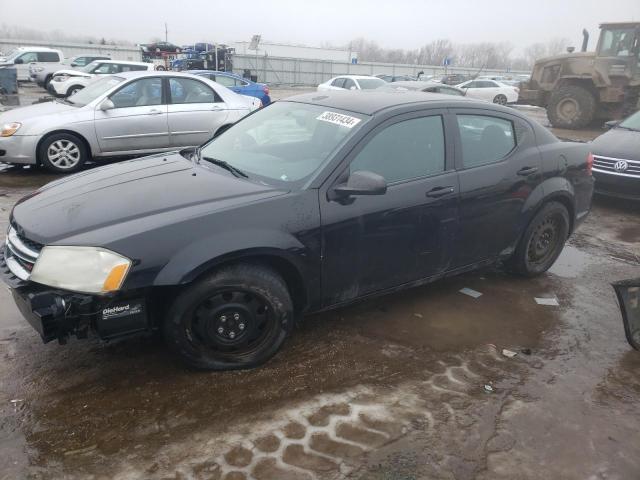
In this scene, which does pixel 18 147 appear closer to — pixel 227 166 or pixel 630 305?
pixel 227 166

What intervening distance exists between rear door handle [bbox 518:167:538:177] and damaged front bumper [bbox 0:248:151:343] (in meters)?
3.07

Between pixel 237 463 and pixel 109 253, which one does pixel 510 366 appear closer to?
pixel 237 463

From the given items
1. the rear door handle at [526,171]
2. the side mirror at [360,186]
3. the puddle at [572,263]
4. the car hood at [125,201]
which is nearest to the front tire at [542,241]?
the puddle at [572,263]

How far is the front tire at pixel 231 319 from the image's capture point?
2.84 metres

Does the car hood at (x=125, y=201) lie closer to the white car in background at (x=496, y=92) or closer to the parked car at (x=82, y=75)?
the parked car at (x=82, y=75)

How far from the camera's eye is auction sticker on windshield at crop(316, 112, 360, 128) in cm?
345

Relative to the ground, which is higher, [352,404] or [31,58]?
[31,58]

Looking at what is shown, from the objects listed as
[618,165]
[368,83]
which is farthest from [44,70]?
[618,165]

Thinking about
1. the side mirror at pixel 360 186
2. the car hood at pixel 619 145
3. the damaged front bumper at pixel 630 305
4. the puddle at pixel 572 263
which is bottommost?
the puddle at pixel 572 263

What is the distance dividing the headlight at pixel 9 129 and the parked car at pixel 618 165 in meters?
8.23

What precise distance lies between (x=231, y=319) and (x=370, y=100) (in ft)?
6.23

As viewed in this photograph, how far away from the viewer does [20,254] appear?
9.25ft

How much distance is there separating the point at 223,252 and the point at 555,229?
3303 mm

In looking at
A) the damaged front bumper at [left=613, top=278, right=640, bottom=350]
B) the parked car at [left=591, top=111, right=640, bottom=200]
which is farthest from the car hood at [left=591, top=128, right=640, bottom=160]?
the damaged front bumper at [left=613, top=278, right=640, bottom=350]
